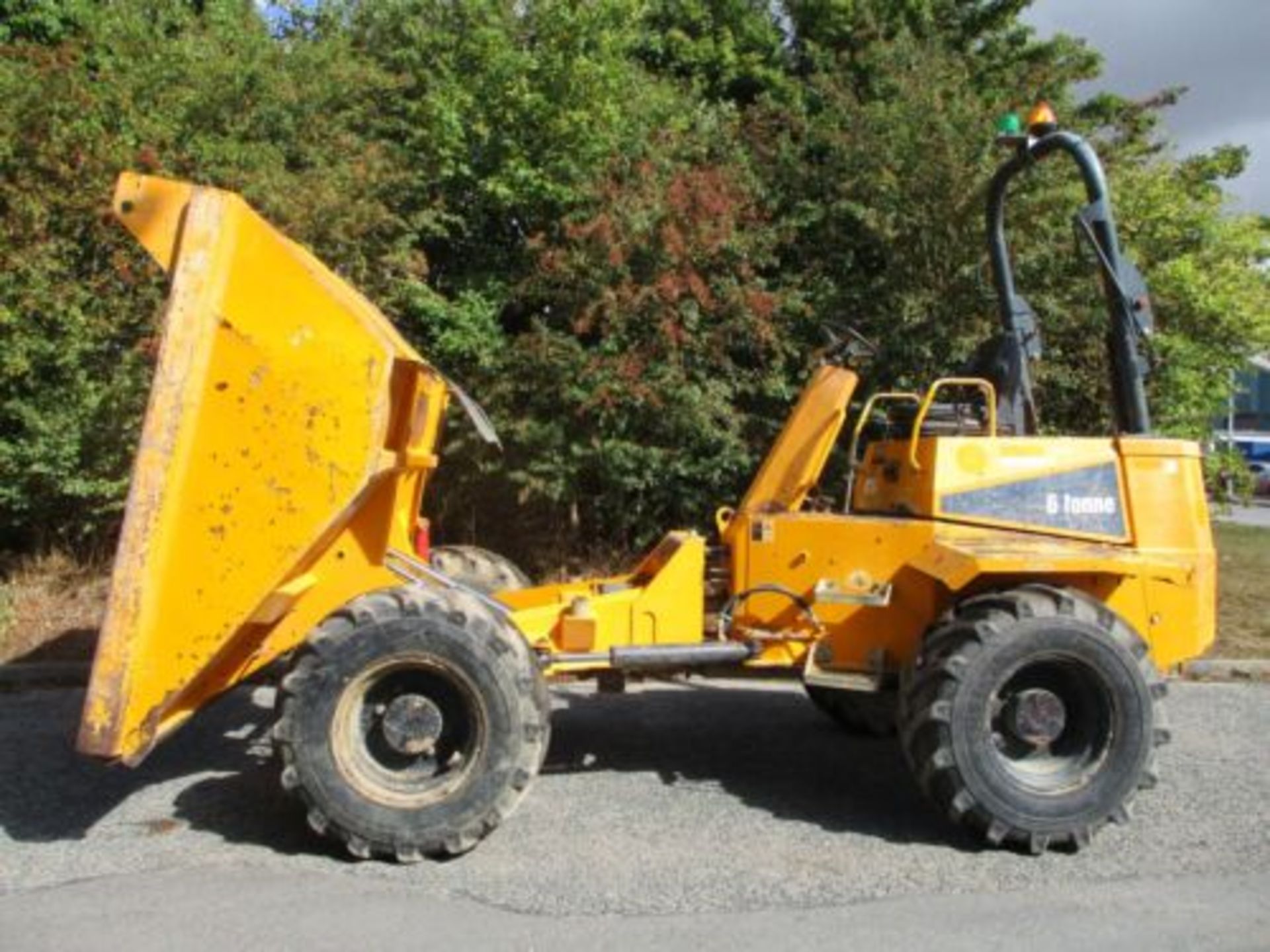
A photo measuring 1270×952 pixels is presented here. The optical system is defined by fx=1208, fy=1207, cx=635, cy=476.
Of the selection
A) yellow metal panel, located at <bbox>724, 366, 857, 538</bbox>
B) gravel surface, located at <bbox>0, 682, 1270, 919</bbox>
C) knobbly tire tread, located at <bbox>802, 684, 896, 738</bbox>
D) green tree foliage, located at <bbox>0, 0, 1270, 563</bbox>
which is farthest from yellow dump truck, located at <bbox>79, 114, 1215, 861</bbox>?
green tree foliage, located at <bbox>0, 0, 1270, 563</bbox>

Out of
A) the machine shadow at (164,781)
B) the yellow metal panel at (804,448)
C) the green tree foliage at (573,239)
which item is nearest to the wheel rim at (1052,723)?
the yellow metal panel at (804,448)

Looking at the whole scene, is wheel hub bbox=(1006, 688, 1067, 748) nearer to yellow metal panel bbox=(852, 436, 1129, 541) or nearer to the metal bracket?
the metal bracket

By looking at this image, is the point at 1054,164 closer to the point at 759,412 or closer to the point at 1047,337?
the point at 1047,337

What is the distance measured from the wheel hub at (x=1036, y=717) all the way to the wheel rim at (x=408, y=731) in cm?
216

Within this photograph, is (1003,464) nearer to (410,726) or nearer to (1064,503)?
(1064,503)

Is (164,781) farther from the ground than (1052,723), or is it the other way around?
(1052,723)

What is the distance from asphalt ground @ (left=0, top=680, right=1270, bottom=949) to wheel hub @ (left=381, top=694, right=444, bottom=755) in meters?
0.46

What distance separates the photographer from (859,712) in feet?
21.6

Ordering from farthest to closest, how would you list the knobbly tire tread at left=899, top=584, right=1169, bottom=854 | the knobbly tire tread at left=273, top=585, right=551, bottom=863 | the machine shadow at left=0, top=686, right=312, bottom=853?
the machine shadow at left=0, top=686, right=312, bottom=853 < the knobbly tire tread at left=899, top=584, right=1169, bottom=854 < the knobbly tire tread at left=273, top=585, right=551, bottom=863

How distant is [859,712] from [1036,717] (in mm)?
1709

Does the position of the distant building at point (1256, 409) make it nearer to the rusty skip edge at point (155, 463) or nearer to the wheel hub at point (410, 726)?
the wheel hub at point (410, 726)

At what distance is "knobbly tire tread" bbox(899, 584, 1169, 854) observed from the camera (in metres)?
4.75

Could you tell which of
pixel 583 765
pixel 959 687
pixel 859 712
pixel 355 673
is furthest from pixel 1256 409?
pixel 355 673

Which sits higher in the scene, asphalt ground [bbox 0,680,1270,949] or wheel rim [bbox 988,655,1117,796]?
wheel rim [bbox 988,655,1117,796]
